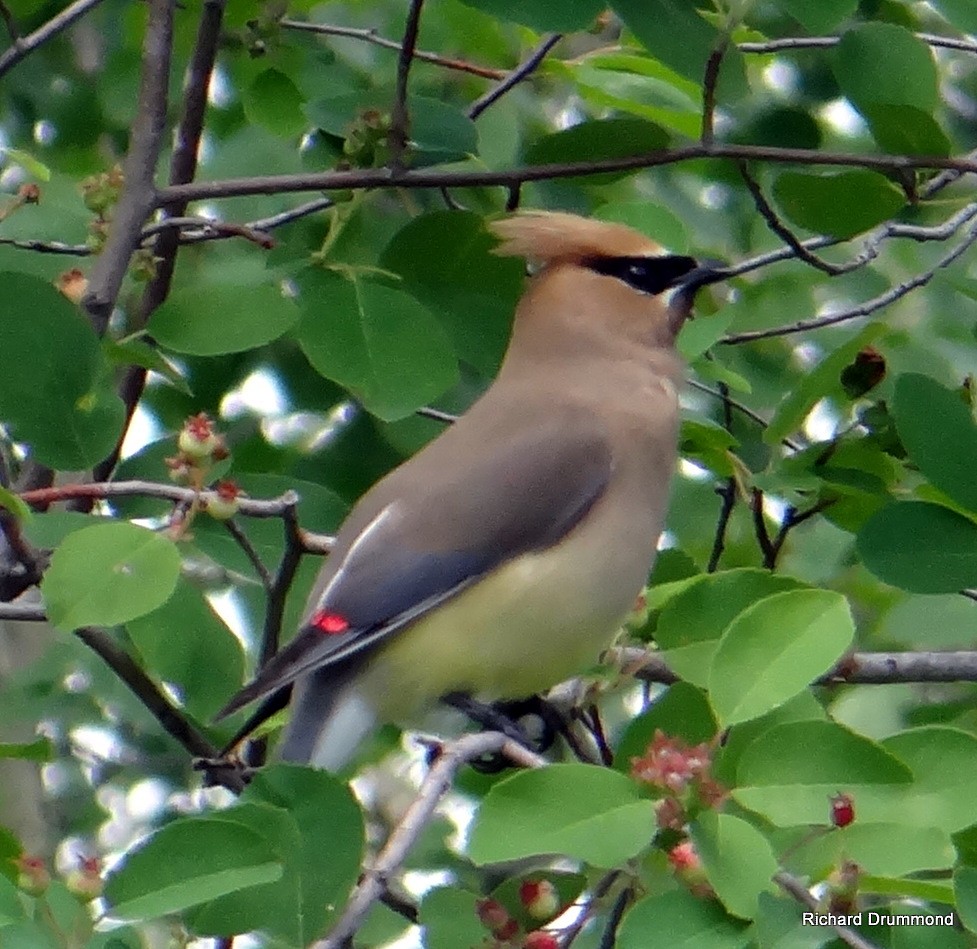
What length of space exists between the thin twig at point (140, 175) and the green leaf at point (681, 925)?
3.87 feet

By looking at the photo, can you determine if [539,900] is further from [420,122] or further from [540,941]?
[420,122]

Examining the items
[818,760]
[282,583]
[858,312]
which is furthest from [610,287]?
[818,760]

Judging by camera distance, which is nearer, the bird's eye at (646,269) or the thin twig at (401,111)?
the thin twig at (401,111)

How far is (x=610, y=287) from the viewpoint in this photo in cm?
339

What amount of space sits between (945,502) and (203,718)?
963mm

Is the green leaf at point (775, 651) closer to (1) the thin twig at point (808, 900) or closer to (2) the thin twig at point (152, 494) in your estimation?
(1) the thin twig at point (808, 900)

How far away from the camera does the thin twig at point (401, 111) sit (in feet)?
7.90

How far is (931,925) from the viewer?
68.4 inches

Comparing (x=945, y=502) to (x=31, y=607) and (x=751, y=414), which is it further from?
(x=31, y=607)

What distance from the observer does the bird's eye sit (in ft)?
10.9

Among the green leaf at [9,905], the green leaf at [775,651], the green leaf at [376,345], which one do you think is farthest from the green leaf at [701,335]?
the green leaf at [9,905]

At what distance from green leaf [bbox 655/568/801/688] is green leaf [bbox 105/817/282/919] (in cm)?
67

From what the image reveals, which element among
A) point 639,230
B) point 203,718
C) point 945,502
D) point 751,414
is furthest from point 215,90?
point 945,502

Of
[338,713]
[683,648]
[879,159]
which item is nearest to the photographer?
[683,648]
